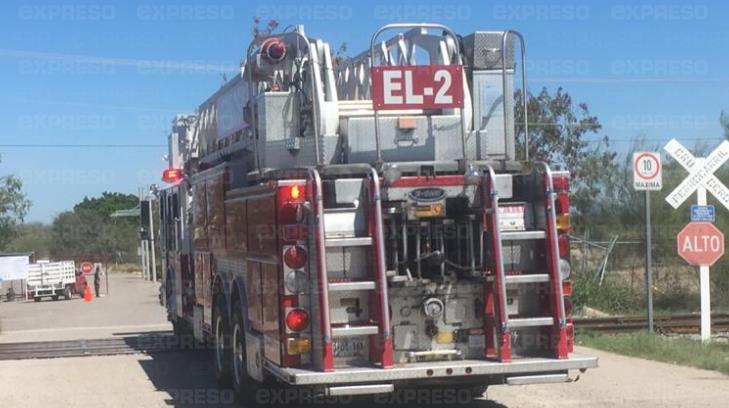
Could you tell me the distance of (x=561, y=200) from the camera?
920 cm

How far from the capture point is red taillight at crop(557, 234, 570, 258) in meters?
9.12

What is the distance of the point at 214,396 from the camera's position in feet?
38.0

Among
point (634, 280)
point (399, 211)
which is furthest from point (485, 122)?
point (634, 280)

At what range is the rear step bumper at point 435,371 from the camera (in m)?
8.34

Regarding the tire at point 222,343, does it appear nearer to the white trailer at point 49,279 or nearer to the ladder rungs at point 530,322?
the ladder rungs at point 530,322

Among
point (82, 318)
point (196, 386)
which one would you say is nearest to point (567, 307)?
point (196, 386)

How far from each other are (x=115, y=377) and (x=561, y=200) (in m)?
7.39

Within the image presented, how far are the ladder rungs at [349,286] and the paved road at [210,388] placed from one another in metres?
2.33

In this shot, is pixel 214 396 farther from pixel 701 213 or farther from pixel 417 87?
pixel 701 213

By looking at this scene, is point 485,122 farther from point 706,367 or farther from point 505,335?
point 706,367

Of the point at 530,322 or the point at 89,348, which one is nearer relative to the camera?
the point at 530,322

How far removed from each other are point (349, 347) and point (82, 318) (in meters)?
25.2

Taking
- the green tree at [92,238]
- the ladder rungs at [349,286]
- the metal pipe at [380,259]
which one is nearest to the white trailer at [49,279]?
the ladder rungs at [349,286]

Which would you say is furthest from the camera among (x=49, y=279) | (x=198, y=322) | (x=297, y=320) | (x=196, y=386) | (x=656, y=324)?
(x=49, y=279)
